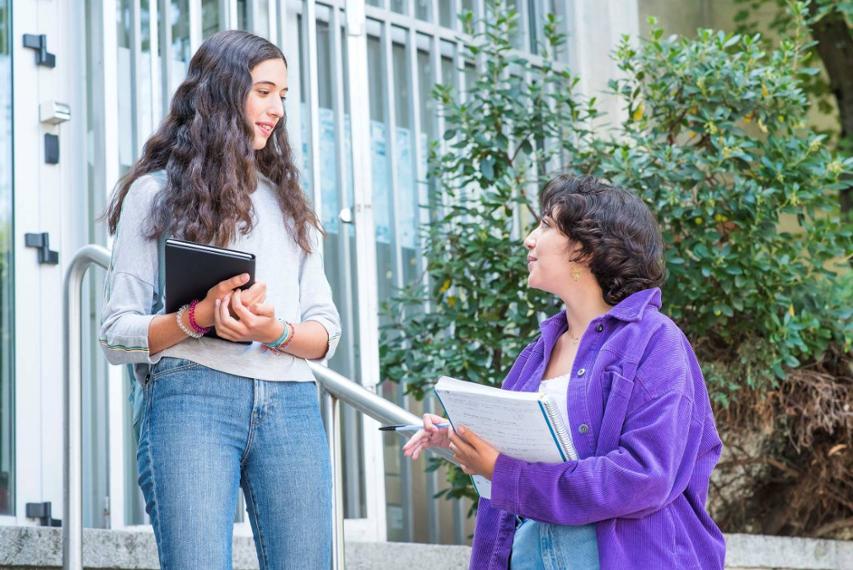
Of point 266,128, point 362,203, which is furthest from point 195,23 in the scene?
point 266,128

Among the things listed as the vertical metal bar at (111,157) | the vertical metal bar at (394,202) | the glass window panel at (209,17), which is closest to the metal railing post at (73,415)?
the vertical metal bar at (111,157)

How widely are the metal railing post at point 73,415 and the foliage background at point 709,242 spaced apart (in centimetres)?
165

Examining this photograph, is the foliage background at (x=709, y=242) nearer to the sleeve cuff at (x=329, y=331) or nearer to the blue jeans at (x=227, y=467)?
the sleeve cuff at (x=329, y=331)

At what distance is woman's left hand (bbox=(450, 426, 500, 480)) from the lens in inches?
80.7

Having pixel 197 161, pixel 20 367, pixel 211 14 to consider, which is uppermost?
pixel 211 14

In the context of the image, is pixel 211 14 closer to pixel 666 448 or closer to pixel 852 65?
pixel 666 448

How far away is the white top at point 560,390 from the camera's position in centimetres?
213

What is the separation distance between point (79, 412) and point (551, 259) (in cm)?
134

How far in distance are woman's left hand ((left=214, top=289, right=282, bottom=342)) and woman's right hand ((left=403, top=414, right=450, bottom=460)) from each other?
1.03 feet

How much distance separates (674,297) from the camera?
176 inches

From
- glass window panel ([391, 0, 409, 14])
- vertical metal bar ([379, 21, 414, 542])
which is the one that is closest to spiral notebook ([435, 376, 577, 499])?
vertical metal bar ([379, 21, 414, 542])

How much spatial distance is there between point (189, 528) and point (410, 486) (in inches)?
123

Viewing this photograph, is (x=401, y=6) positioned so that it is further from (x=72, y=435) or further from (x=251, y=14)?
(x=72, y=435)

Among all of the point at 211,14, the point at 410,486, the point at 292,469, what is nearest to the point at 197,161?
the point at 292,469
